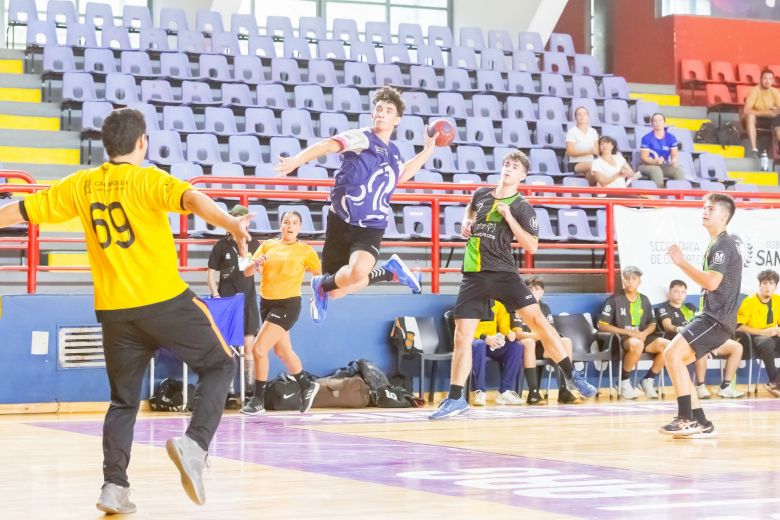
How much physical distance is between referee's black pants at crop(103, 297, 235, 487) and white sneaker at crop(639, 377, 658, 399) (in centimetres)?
940

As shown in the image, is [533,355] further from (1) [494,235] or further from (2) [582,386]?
(1) [494,235]

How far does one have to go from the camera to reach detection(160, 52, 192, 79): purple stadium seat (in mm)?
18594

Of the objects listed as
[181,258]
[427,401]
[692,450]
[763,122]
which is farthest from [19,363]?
[763,122]

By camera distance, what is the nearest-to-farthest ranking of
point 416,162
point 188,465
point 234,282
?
1. point 188,465
2. point 416,162
3. point 234,282

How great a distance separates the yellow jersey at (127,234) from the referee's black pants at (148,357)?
0.37 ft

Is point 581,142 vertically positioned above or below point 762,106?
below

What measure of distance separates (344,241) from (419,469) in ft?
9.70

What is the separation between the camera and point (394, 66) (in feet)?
66.2

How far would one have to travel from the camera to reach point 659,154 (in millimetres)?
18891

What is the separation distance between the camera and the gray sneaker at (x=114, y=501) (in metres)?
5.38

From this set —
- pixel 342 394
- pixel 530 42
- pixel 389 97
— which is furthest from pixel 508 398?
pixel 530 42

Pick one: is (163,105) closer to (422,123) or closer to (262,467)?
(422,123)

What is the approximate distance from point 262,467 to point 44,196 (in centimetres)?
223

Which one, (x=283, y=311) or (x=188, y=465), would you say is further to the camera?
(x=283, y=311)
